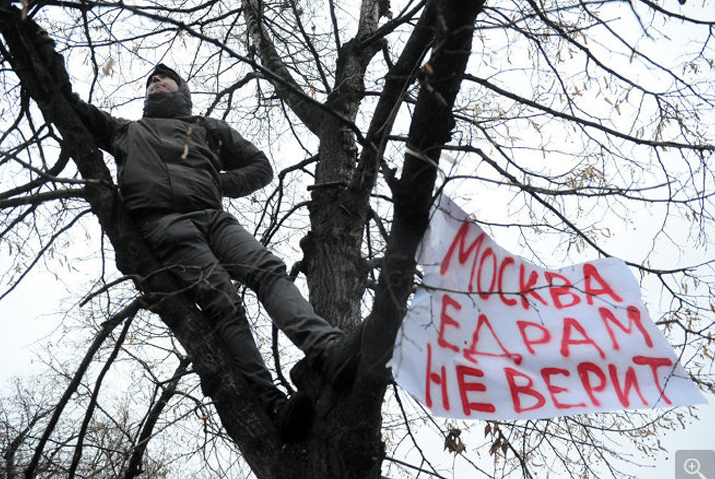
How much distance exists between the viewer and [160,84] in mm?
4070

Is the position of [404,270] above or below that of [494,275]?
below

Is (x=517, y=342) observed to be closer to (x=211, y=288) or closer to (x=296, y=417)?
(x=296, y=417)

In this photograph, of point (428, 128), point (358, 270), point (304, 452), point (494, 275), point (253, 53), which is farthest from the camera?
point (253, 53)

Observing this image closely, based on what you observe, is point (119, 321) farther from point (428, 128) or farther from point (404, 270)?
point (428, 128)

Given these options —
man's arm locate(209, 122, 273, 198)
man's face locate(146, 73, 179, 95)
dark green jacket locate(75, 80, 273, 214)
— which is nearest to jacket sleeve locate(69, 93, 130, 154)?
dark green jacket locate(75, 80, 273, 214)

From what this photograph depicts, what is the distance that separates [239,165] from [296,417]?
67.6 inches

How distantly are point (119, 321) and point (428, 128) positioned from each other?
1.81 meters

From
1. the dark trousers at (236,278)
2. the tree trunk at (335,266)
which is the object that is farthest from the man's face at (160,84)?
the dark trousers at (236,278)

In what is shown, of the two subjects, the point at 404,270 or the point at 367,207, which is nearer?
the point at 404,270

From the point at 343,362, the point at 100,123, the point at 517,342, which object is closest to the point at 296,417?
the point at 343,362

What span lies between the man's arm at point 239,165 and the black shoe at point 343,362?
1.43 m

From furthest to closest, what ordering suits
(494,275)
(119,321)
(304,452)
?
(119,321), (494,275), (304,452)

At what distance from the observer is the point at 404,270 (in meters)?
2.50

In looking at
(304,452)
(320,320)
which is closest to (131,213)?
(320,320)
